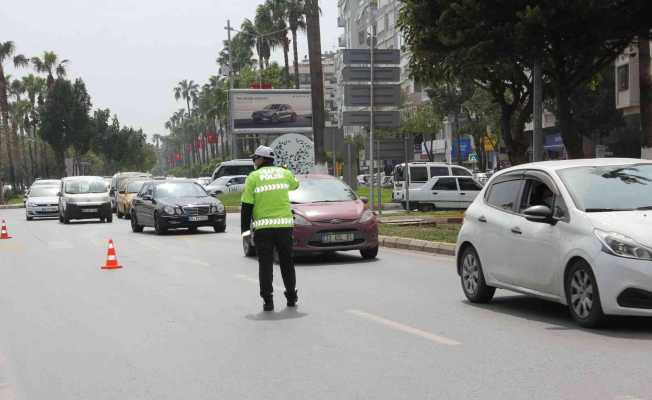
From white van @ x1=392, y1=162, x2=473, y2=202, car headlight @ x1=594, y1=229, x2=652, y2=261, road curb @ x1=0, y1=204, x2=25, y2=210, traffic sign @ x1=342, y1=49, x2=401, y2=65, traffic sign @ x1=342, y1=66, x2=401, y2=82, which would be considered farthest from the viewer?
road curb @ x1=0, y1=204, x2=25, y2=210

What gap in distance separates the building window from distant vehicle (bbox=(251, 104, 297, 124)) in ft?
77.5

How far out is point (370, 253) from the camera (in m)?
17.6

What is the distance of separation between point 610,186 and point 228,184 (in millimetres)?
46335

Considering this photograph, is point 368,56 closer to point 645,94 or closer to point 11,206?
point 645,94

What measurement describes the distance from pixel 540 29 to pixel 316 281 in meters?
10.1

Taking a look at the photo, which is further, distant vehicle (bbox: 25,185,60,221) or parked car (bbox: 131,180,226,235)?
distant vehicle (bbox: 25,185,60,221)

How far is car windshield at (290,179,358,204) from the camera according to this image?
17734mm

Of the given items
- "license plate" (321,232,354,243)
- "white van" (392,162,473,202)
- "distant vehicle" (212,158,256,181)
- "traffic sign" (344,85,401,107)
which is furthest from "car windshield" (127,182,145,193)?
"license plate" (321,232,354,243)

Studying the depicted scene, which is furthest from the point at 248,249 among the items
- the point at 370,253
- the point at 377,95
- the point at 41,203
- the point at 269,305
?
the point at 41,203

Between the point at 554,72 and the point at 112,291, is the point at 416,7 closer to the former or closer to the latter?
the point at 554,72

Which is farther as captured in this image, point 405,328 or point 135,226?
point 135,226

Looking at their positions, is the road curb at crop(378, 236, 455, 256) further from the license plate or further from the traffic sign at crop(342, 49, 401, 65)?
the traffic sign at crop(342, 49, 401, 65)

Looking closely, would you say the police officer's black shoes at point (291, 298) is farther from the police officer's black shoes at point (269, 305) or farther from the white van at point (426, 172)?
the white van at point (426, 172)

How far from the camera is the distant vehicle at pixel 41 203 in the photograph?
4331 centimetres
